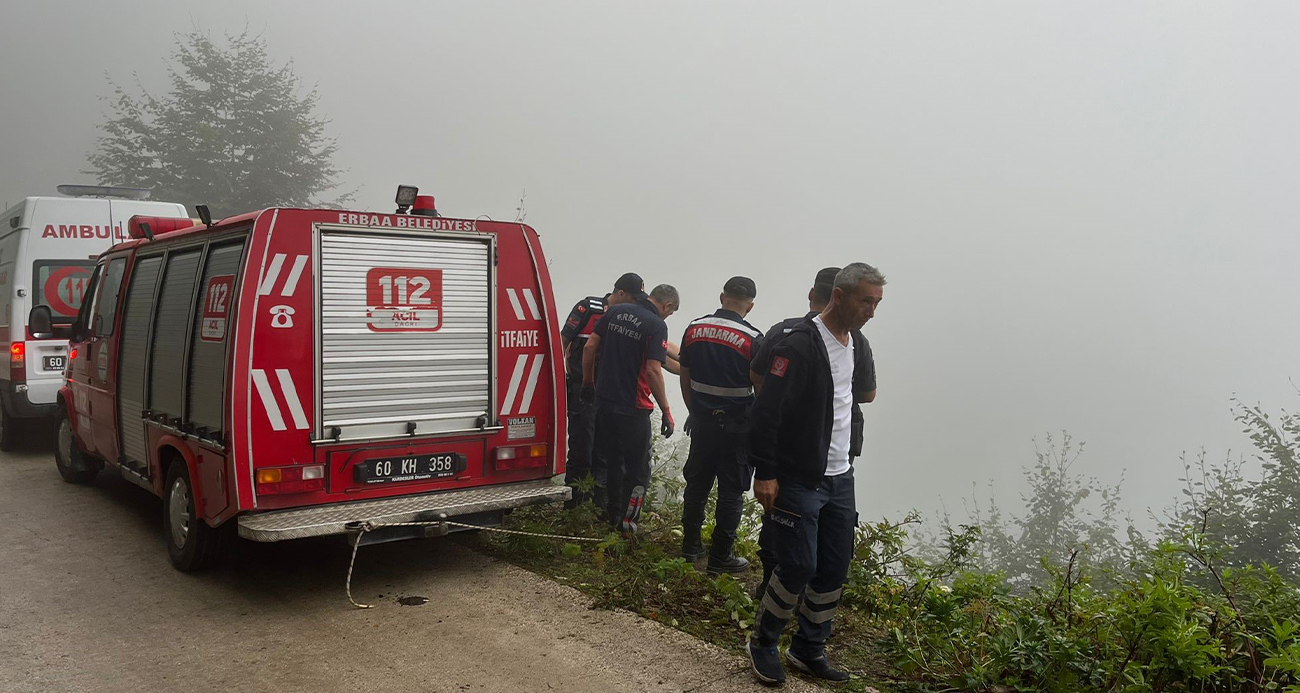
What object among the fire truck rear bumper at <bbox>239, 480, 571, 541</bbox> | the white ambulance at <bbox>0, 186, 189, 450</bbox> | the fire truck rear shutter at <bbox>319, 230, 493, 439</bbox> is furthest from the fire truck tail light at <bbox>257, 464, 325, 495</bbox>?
the white ambulance at <bbox>0, 186, 189, 450</bbox>

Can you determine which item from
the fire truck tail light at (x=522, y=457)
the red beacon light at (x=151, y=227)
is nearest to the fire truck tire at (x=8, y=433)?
the red beacon light at (x=151, y=227)

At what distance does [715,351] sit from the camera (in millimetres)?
5961

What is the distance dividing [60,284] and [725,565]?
333 inches

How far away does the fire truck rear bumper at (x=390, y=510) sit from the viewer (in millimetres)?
4914

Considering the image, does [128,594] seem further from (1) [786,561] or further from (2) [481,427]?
(1) [786,561]

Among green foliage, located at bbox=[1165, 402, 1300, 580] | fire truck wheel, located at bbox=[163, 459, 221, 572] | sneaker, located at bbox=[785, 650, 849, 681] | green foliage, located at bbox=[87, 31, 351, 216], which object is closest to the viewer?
sneaker, located at bbox=[785, 650, 849, 681]

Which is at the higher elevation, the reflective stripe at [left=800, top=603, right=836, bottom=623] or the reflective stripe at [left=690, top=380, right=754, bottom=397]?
the reflective stripe at [left=690, top=380, right=754, bottom=397]

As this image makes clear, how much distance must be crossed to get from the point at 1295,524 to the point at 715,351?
13436 millimetres

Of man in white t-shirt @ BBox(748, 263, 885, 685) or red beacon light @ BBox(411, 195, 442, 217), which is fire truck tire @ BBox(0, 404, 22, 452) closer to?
red beacon light @ BBox(411, 195, 442, 217)

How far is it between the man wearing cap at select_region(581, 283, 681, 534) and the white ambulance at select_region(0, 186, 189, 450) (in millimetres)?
6511

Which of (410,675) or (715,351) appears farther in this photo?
(715,351)

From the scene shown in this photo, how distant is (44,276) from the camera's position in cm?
1002

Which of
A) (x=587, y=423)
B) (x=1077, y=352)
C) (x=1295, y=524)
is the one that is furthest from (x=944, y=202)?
(x=587, y=423)

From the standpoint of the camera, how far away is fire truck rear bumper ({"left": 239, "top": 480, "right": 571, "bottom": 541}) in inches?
193
